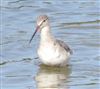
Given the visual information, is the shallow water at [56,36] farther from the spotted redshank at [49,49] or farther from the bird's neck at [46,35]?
the bird's neck at [46,35]

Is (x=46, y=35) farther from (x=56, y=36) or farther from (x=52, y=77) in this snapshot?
(x=56, y=36)

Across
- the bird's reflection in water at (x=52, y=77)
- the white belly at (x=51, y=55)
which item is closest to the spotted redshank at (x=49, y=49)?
the white belly at (x=51, y=55)

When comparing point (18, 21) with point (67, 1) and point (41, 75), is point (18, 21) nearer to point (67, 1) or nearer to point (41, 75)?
point (67, 1)

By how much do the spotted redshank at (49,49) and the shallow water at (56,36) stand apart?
28cm

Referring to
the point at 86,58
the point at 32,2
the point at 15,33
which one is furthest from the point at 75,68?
the point at 32,2

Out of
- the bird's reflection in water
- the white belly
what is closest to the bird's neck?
the white belly

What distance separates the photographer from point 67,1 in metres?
21.0

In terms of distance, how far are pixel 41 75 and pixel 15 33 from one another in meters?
3.22

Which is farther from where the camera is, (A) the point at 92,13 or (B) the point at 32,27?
(A) the point at 92,13

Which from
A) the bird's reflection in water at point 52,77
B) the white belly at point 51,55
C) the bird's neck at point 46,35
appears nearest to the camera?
the bird's reflection in water at point 52,77

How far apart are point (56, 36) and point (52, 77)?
313 centimetres

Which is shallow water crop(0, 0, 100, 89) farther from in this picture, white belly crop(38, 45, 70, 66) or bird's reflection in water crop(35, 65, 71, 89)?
white belly crop(38, 45, 70, 66)

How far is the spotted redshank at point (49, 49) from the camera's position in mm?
14625

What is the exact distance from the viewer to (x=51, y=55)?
1461 centimetres
